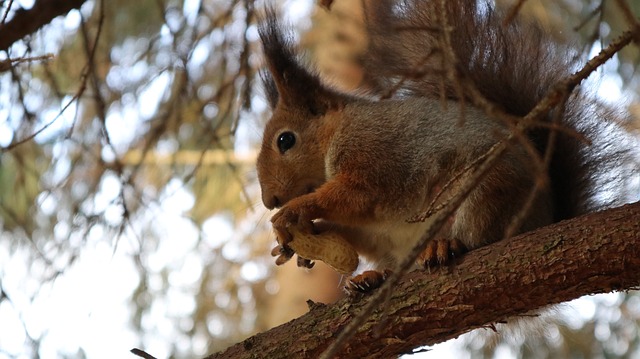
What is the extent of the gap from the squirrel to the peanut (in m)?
0.02

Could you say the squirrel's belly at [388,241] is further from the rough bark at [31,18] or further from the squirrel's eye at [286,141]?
the rough bark at [31,18]

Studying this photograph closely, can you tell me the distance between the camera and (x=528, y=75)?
231 centimetres

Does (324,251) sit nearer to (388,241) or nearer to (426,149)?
(388,241)

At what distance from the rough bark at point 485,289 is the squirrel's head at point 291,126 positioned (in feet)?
1.92

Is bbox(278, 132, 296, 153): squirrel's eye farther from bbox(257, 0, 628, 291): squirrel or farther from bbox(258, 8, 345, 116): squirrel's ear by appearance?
bbox(258, 8, 345, 116): squirrel's ear

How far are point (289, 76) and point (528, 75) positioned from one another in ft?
2.46

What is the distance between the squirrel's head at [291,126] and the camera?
2455mm

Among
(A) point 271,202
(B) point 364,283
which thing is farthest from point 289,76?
(B) point 364,283

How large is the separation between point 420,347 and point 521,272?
1.09 ft

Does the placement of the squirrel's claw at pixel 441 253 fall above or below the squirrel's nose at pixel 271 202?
below

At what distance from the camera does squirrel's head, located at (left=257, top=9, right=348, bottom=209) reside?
246 cm

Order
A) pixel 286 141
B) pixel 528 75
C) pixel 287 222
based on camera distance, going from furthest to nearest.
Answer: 1. pixel 286 141
2. pixel 528 75
3. pixel 287 222

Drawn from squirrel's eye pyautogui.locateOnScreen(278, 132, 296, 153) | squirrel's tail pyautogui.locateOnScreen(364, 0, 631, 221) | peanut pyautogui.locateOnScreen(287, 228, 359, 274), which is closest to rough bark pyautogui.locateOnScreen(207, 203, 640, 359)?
peanut pyautogui.locateOnScreen(287, 228, 359, 274)

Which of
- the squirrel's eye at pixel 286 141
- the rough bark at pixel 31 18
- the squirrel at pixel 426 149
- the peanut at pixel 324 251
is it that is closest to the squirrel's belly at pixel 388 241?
the squirrel at pixel 426 149
